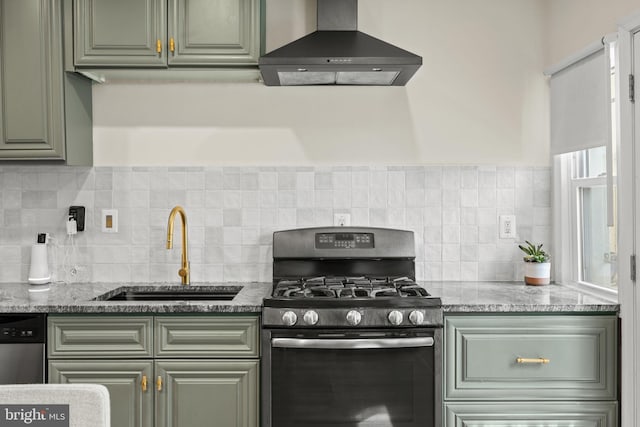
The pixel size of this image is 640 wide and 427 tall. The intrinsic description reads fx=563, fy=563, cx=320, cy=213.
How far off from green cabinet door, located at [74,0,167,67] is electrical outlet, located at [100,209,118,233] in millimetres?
767

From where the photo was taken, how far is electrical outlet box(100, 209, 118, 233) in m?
2.97

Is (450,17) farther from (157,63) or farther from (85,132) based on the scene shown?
(85,132)

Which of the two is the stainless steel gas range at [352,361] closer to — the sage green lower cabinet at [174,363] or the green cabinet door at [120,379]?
the sage green lower cabinet at [174,363]

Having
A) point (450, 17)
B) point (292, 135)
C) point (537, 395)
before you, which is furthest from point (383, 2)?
point (537, 395)

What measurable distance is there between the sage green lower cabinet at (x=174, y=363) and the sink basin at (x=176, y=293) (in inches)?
19.8

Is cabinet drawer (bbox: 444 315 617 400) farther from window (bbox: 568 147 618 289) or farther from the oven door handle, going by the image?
window (bbox: 568 147 618 289)

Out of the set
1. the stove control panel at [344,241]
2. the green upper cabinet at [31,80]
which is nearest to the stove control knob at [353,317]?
the stove control panel at [344,241]

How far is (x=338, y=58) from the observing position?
8.01 feet

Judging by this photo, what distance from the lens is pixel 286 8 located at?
2.98 m

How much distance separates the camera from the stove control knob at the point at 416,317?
2.27 m

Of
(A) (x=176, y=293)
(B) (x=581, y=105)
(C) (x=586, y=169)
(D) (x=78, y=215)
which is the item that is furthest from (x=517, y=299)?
(D) (x=78, y=215)

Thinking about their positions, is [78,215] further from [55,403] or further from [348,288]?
[55,403]

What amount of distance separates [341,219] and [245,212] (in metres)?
0.51

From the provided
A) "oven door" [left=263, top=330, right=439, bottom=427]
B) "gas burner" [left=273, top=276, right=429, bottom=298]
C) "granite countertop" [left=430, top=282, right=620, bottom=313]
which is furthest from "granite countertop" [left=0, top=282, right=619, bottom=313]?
"oven door" [left=263, top=330, right=439, bottom=427]
